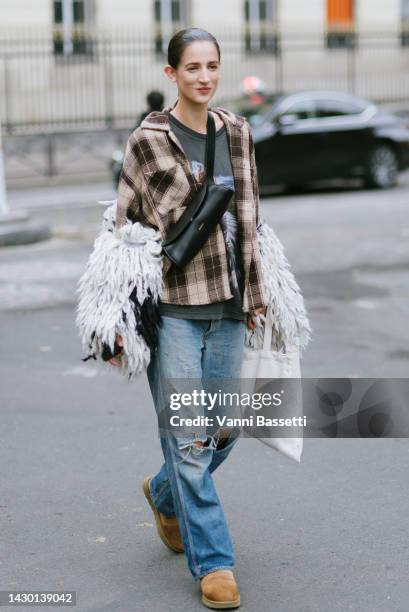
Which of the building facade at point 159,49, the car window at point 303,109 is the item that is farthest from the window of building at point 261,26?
the car window at point 303,109

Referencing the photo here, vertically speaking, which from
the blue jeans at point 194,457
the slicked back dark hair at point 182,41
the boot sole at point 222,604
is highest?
the slicked back dark hair at point 182,41

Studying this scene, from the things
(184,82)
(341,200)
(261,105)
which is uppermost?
(184,82)

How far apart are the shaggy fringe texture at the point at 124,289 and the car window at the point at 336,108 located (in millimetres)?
13778

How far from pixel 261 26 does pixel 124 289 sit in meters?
24.1

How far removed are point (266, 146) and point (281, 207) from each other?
1.40m

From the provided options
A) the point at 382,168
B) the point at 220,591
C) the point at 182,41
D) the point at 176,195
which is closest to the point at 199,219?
the point at 176,195

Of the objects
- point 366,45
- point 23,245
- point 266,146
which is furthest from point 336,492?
point 366,45

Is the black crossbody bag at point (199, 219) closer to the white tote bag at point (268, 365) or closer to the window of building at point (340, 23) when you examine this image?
the white tote bag at point (268, 365)

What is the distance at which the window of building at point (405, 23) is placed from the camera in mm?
29281

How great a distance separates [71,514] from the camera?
15.5 feet

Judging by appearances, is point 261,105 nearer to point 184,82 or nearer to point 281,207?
point 281,207

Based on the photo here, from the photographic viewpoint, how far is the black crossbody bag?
3.74 m

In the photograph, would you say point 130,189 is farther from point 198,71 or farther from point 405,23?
point 405,23

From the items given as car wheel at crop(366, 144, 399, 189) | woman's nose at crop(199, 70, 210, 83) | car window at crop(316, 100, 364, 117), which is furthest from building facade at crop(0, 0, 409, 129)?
woman's nose at crop(199, 70, 210, 83)
